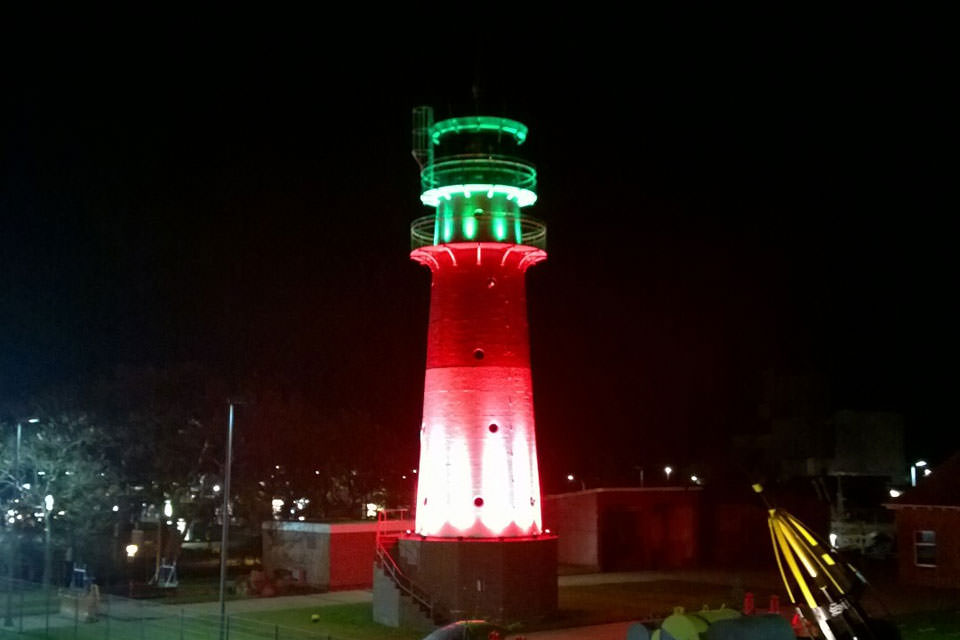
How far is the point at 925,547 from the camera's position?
43.2 meters

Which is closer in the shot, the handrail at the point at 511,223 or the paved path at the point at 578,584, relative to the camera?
the paved path at the point at 578,584

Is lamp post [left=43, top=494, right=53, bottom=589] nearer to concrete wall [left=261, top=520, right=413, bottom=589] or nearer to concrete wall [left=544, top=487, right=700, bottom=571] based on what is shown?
concrete wall [left=261, top=520, right=413, bottom=589]

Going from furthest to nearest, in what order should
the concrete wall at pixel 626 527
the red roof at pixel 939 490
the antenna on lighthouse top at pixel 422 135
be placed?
the concrete wall at pixel 626 527 < the red roof at pixel 939 490 < the antenna on lighthouse top at pixel 422 135

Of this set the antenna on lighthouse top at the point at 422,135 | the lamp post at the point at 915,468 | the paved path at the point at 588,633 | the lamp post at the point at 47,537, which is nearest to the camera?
the paved path at the point at 588,633

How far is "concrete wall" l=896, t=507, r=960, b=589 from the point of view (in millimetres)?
41906

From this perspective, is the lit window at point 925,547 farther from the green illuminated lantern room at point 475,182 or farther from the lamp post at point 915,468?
the lamp post at point 915,468

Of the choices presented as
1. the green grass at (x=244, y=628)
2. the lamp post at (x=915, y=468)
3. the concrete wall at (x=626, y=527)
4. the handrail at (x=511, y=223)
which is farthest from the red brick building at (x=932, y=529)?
the lamp post at (x=915, y=468)

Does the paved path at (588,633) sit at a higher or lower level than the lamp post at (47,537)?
lower

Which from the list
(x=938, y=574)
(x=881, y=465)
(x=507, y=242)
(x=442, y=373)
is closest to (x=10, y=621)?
(x=442, y=373)

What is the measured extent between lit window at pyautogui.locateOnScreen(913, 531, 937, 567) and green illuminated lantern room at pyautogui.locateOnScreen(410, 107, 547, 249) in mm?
20597

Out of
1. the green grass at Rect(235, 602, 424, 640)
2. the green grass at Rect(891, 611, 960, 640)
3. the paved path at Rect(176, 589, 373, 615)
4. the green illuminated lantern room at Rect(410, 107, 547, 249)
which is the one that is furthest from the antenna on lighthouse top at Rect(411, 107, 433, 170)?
the green grass at Rect(891, 611, 960, 640)

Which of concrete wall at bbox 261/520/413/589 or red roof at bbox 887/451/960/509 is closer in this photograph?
concrete wall at bbox 261/520/413/589

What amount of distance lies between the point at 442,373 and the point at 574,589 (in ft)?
40.0

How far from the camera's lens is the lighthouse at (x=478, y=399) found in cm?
3134
